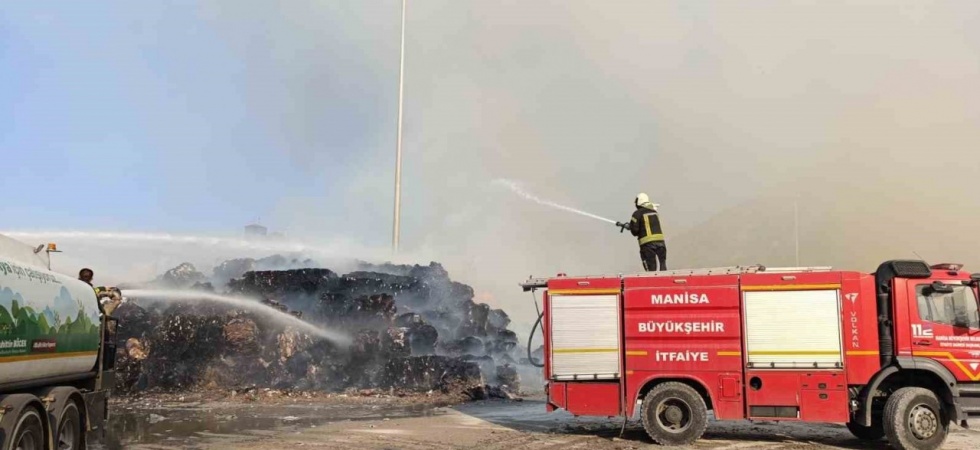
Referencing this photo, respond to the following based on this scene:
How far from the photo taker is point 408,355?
1853cm

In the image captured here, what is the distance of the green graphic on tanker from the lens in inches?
244

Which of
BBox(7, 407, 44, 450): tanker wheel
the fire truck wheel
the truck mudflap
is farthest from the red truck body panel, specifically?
BBox(7, 407, 44, 450): tanker wheel

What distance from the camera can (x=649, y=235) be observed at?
1275cm

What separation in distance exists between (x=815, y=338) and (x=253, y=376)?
520 inches

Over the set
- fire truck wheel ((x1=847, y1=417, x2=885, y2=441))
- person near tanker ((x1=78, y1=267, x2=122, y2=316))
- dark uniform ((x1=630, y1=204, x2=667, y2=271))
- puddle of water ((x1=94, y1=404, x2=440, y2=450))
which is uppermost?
dark uniform ((x1=630, y1=204, x2=667, y2=271))

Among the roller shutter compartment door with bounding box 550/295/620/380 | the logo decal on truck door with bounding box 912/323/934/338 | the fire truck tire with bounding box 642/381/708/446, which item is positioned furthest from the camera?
the roller shutter compartment door with bounding box 550/295/620/380

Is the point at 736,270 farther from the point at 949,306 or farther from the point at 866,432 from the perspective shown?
the point at 866,432

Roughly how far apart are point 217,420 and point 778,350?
10.1 m

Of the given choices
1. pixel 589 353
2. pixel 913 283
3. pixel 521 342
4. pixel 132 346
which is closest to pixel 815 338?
pixel 913 283

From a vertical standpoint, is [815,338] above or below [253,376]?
above

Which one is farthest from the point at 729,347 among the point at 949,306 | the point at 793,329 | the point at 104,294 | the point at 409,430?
the point at 104,294

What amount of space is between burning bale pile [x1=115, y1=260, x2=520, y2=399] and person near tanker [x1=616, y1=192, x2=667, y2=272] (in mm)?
6138

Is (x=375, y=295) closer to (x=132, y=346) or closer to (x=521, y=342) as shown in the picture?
(x=132, y=346)

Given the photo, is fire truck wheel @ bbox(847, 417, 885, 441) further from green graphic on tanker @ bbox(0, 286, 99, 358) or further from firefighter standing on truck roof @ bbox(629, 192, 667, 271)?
green graphic on tanker @ bbox(0, 286, 99, 358)
